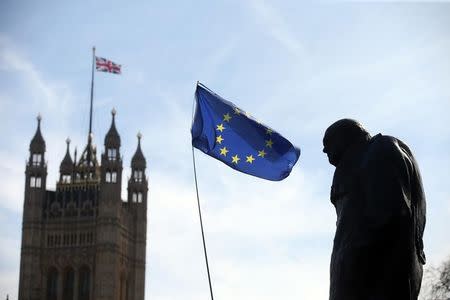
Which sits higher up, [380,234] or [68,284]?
[68,284]

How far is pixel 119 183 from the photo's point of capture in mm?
A: 79938

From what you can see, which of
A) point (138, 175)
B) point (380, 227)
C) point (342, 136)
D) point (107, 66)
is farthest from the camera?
point (138, 175)

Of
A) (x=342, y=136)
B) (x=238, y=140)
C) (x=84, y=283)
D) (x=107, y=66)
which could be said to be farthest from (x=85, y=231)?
(x=342, y=136)

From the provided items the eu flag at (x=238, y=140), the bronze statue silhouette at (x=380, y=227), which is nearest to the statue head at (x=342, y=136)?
the bronze statue silhouette at (x=380, y=227)

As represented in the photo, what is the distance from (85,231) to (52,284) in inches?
226

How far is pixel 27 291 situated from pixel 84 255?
610 cm

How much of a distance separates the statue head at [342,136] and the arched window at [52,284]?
7679cm

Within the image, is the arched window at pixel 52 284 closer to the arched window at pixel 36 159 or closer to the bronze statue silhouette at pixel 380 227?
the arched window at pixel 36 159

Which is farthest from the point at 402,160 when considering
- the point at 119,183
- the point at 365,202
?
the point at 119,183

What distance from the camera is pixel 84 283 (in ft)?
261

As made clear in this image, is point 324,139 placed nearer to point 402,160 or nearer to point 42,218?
point 402,160

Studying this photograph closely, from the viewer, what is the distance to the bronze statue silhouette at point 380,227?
13.4 ft

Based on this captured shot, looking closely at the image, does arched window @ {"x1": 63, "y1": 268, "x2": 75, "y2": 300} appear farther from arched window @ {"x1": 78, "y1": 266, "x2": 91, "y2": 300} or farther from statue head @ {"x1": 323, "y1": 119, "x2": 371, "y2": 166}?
statue head @ {"x1": 323, "y1": 119, "x2": 371, "y2": 166}

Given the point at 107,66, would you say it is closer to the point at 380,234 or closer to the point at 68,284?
the point at 68,284
